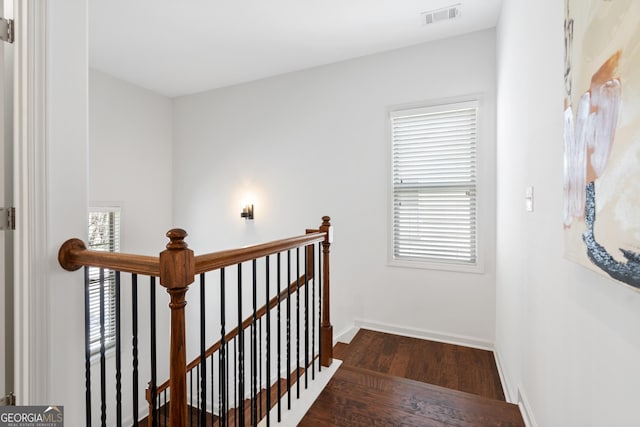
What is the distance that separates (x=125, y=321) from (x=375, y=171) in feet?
11.6

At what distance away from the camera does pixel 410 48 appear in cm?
309

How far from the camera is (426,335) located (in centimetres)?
299

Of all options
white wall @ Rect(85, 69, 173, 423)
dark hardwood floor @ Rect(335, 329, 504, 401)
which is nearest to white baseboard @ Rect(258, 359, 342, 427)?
dark hardwood floor @ Rect(335, 329, 504, 401)

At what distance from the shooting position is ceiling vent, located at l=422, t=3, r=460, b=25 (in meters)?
2.53

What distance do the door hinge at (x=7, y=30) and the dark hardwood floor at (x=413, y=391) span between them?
7.30 ft

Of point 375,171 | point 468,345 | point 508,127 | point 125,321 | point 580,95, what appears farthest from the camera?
point 125,321

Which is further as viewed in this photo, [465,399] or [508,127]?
[508,127]

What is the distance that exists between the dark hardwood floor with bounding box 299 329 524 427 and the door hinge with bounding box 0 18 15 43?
2.23 meters

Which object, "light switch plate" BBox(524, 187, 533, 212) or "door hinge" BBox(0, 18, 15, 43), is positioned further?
"light switch plate" BBox(524, 187, 533, 212)

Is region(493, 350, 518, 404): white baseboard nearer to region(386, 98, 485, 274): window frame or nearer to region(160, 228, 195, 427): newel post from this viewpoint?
region(386, 98, 485, 274): window frame

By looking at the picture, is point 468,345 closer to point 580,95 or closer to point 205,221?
point 580,95

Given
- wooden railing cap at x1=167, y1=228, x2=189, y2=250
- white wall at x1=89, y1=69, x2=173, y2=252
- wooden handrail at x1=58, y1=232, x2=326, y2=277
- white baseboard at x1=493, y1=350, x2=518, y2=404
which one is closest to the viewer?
wooden railing cap at x1=167, y1=228, x2=189, y2=250

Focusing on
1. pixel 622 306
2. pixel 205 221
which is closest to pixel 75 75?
pixel 622 306

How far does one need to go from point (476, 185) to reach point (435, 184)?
35 centimetres
